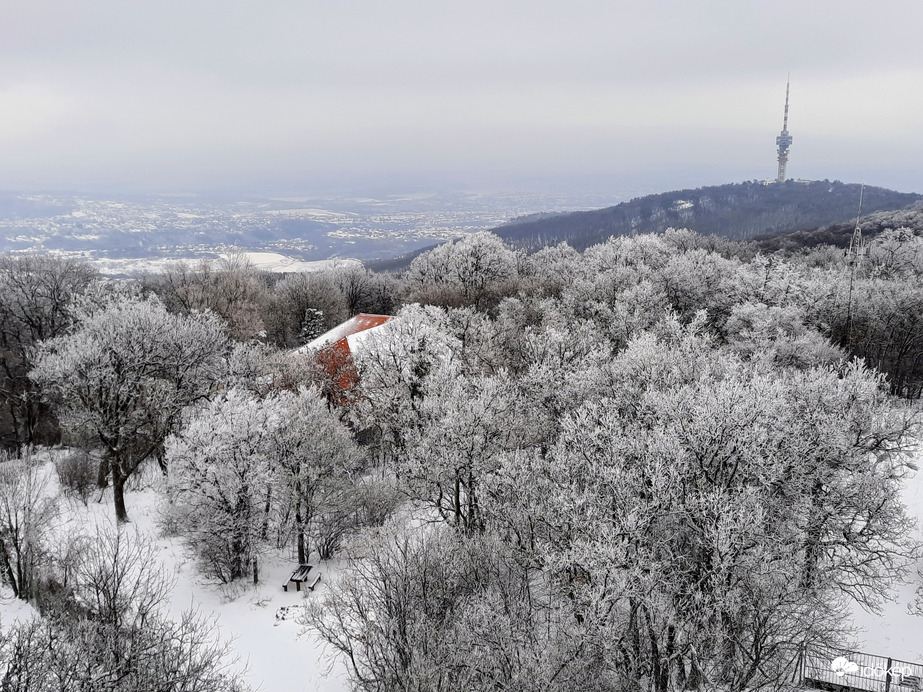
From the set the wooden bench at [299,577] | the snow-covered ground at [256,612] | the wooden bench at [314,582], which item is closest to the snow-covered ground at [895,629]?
the snow-covered ground at [256,612]

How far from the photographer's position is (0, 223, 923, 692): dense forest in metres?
17.2

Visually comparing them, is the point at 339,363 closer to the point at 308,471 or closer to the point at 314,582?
the point at 308,471

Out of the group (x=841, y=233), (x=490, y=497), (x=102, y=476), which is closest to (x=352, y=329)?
(x=102, y=476)

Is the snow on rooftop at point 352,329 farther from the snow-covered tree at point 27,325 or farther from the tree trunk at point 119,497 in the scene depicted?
the tree trunk at point 119,497

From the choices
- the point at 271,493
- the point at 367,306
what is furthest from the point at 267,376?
the point at 367,306

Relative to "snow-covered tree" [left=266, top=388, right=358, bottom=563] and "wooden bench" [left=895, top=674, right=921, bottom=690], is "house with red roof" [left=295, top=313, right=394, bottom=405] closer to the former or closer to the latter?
"snow-covered tree" [left=266, top=388, right=358, bottom=563]

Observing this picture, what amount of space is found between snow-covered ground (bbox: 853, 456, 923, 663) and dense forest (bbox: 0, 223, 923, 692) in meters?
1.10

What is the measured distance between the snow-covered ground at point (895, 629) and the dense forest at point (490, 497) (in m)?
1.10

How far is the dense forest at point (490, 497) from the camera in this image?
56.3 ft

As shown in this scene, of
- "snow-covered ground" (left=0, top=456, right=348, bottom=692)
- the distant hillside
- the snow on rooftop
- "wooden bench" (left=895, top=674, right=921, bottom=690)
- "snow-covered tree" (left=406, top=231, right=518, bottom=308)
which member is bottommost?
"snow-covered ground" (left=0, top=456, right=348, bottom=692)

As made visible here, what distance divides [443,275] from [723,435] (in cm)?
5518

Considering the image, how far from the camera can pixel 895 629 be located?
23141mm

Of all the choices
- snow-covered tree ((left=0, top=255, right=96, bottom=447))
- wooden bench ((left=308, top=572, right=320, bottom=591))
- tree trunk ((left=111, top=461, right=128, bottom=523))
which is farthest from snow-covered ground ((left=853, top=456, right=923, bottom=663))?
snow-covered tree ((left=0, top=255, right=96, bottom=447))

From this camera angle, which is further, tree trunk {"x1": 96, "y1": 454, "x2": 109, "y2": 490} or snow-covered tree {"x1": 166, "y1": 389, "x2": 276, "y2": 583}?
tree trunk {"x1": 96, "y1": 454, "x2": 109, "y2": 490}
